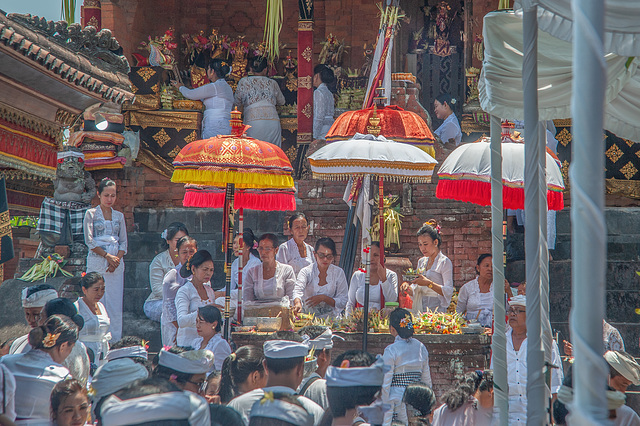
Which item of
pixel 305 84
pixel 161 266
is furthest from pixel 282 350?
pixel 305 84

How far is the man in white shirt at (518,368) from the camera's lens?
6516mm

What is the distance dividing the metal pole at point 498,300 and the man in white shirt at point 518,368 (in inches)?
64.0

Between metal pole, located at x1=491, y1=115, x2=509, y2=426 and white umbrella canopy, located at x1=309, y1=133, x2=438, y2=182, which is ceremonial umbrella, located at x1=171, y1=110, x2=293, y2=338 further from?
metal pole, located at x1=491, y1=115, x2=509, y2=426

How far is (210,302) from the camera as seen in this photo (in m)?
8.04

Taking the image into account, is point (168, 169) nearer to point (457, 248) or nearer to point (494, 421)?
point (457, 248)

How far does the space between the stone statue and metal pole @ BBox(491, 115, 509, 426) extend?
6.43 metres

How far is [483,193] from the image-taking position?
27.1ft

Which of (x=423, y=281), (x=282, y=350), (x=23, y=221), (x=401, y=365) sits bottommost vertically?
(x=401, y=365)

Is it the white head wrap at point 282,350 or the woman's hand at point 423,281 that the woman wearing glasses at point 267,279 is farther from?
the white head wrap at point 282,350

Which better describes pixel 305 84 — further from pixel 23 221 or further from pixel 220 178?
pixel 220 178

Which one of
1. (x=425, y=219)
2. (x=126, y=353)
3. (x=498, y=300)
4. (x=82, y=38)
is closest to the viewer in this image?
(x=498, y=300)

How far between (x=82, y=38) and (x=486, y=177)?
4.57 meters

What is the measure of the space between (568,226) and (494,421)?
6.55 meters

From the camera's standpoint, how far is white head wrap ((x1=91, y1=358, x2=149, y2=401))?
4562 mm
